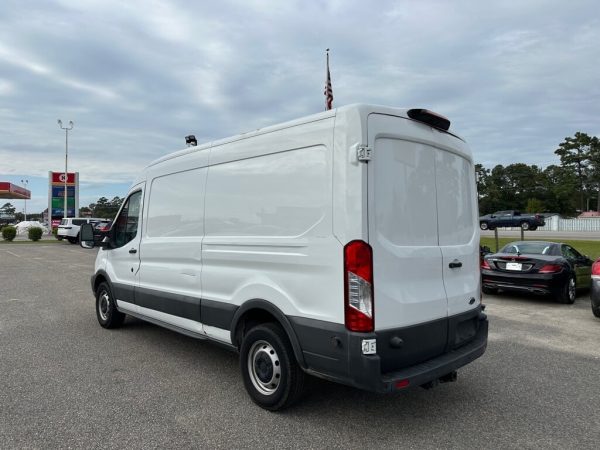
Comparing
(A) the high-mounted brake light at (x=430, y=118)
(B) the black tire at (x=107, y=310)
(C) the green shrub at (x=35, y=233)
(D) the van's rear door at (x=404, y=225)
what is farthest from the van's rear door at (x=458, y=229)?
(C) the green shrub at (x=35, y=233)

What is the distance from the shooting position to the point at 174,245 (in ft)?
16.4

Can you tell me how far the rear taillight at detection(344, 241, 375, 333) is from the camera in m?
3.16

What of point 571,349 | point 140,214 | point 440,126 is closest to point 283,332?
point 440,126

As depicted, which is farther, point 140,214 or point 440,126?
point 140,214

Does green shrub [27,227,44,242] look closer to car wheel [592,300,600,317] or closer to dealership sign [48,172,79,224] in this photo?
dealership sign [48,172,79,224]

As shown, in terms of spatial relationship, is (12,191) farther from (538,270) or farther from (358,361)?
(358,361)

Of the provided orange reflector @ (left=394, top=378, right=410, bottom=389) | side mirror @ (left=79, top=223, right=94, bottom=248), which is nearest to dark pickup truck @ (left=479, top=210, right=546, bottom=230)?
side mirror @ (left=79, top=223, right=94, bottom=248)

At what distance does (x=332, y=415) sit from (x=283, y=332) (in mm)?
782

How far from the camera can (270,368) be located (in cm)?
379

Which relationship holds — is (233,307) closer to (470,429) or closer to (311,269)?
(311,269)

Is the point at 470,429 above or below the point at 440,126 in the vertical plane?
below

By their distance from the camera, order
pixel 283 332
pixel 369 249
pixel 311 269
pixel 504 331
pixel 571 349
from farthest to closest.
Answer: pixel 504 331 → pixel 571 349 → pixel 283 332 → pixel 311 269 → pixel 369 249

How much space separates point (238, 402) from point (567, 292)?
25.0 feet

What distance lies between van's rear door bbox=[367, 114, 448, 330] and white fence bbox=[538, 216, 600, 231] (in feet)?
192
